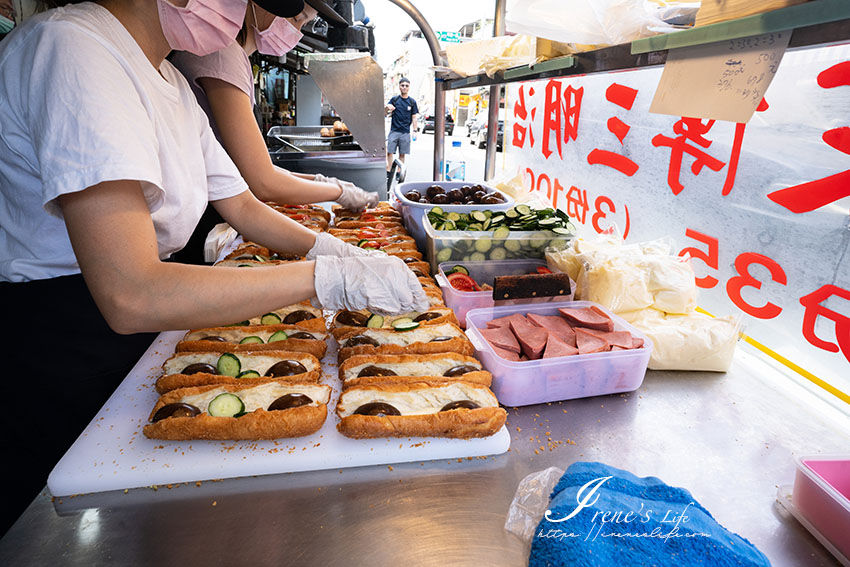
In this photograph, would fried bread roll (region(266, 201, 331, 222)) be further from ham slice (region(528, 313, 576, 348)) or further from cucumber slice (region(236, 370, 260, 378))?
ham slice (region(528, 313, 576, 348))

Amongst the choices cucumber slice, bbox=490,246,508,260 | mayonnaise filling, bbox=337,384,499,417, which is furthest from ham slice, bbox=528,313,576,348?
cucumber slice, bbox=490,246,508,260

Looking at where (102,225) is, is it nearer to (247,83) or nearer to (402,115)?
(247,83)

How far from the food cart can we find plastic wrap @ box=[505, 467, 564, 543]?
0.10 ft

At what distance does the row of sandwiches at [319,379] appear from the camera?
4.25 feet

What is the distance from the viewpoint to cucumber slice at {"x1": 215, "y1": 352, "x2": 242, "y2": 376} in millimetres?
1565

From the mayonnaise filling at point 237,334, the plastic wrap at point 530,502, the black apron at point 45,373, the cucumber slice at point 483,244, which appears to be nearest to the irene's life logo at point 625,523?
the plastic wrap at point 530,502

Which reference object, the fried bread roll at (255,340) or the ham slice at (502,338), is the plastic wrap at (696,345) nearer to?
the ham slice at (502,338)

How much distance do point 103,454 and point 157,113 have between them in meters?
1.06

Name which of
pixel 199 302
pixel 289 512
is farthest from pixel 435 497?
pixel 199 302

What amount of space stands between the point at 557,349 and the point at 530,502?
540 millimetres

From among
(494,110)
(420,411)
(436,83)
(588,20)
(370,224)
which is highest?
(436,83)

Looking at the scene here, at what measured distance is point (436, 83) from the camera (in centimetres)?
359

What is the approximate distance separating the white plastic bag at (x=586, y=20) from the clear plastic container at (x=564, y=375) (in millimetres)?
1024

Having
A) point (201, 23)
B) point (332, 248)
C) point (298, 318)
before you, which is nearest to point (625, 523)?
point (298, 318)
